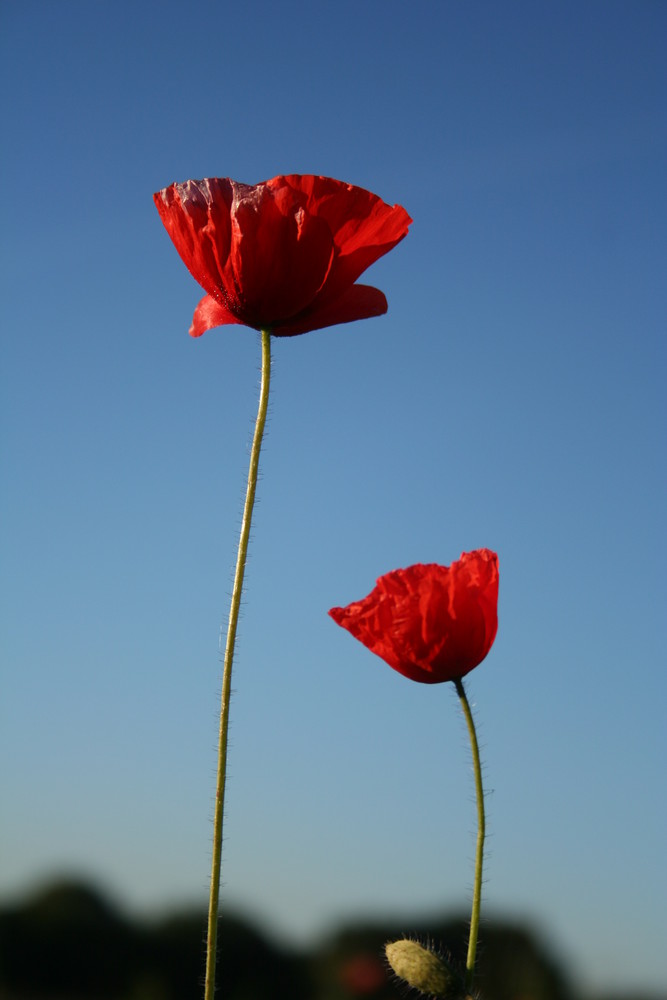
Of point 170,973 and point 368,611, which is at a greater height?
point 368,611

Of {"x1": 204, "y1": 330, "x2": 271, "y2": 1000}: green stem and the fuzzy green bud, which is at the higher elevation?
{"x1": 204, "y1": 330, "x2": 271, "y2": 1000}: green stem

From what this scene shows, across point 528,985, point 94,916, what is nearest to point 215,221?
point 528,985

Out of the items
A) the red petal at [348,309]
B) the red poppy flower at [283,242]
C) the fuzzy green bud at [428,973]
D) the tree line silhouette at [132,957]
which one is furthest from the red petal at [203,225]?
the tree line silhouette at [132,957]

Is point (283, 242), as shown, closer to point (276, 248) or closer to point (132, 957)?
point (276, 248)

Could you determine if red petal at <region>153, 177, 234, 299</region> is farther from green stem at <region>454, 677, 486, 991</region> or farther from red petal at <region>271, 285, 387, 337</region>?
Result: green stem at <region>454, 677, 486, 991</region>

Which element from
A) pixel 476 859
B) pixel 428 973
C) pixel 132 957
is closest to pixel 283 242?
pixel 476 859

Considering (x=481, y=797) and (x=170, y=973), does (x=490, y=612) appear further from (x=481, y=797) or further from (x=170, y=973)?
(x=170, y=973)

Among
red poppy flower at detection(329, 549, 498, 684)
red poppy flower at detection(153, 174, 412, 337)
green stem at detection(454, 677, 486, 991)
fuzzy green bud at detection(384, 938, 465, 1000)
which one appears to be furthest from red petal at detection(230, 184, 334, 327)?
fuzzy green bud at detection(384, 938, 465, 1000)
